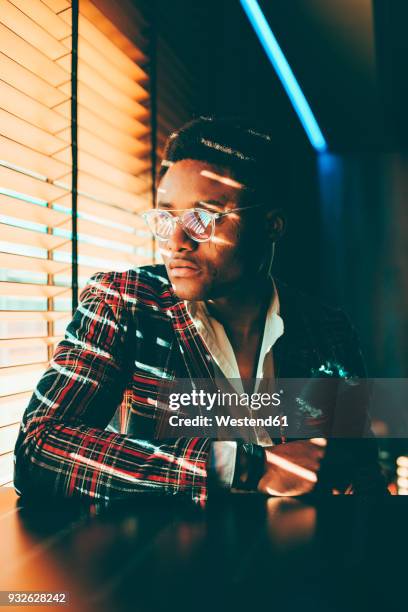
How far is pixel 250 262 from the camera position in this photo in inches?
55.2

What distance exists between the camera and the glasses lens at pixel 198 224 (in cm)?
124

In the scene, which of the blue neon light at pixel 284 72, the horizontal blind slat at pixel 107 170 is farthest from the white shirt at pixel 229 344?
the blue neon light at pixel 284 72

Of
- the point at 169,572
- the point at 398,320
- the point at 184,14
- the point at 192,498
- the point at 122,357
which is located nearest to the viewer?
the point at 169,572

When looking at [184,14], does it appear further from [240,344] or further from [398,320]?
[398,320]

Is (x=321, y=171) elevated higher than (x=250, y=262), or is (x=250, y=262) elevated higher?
(x=321, y=171)

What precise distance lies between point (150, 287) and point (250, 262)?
1.05 feet

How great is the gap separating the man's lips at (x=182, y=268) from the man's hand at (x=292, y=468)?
0.52m

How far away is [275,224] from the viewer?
1.51 meters

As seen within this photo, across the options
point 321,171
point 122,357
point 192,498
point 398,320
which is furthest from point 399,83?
point 192,498

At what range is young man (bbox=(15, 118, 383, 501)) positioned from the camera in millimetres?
916

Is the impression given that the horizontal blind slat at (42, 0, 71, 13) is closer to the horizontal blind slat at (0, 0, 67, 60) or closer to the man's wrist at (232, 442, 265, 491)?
the horizontal blind slat at (0, 0, 67, 60)

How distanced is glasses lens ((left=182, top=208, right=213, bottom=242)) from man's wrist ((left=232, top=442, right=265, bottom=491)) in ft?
1.91

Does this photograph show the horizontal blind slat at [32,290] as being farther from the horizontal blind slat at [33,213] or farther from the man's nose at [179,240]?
the man's nose at [179,240]

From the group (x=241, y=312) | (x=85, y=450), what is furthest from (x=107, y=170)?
(x=85, y=450)
